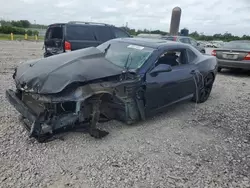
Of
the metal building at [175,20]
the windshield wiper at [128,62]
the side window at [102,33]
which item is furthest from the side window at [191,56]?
the metal building at [175,20]

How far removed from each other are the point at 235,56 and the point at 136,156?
7575 mm

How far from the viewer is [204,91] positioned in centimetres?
552

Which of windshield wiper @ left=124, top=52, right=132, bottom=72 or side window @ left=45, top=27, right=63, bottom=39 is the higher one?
side window @ left=45, top=27, right=63, bottom=39

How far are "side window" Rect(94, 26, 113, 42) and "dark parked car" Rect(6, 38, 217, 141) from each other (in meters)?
4.11

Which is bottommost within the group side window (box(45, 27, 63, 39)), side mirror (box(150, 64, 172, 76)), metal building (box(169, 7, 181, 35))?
side mirror (box(150, 64, 172, 76))

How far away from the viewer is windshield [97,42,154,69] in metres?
3.85

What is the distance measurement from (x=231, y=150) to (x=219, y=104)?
2349mm

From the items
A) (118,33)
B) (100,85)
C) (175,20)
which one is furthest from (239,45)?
(175,20)

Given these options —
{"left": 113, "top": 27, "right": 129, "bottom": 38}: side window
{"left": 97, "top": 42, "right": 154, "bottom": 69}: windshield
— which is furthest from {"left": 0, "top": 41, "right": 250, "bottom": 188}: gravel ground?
{"left": 113, "top": 27, "right": 129, "bottom": 38}: side window

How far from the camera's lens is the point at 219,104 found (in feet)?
18.3

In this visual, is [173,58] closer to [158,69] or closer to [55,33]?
[158,69]

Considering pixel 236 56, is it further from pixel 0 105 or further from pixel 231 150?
pixel 0 105

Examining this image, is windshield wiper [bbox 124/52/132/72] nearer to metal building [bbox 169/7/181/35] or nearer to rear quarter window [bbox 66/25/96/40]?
rear quarter window [bbox 66/25/96/40]

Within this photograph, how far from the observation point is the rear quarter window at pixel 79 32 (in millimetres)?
7660
